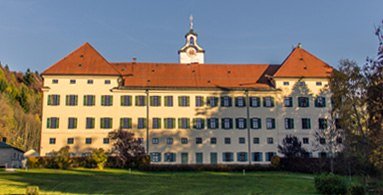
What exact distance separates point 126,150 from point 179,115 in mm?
8129

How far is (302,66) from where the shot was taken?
47312 mm

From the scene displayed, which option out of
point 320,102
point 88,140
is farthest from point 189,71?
point 320,102

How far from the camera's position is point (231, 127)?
45.1 metres

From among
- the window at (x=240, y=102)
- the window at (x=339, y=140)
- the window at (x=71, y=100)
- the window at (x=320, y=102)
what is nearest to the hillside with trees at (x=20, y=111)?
the window at (x=71, y=100)

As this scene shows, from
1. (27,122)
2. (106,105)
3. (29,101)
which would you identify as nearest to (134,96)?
(106,105)

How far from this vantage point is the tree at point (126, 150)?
1522 inches

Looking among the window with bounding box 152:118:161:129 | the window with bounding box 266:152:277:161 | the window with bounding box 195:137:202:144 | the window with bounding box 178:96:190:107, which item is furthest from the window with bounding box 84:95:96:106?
the window with bounding box 266:152:277:161

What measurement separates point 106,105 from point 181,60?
51.4ft

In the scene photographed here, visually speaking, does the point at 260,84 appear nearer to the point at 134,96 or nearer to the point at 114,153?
the point at 134,96

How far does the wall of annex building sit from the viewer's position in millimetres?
43281

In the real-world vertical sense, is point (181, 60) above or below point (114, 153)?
above

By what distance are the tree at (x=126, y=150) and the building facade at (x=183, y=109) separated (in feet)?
14.0

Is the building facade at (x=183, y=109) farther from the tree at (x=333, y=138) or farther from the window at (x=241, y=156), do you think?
the tree at (x=333, y=138)

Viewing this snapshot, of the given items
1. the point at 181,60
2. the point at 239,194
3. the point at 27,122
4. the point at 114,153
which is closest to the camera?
the point at 239,194
